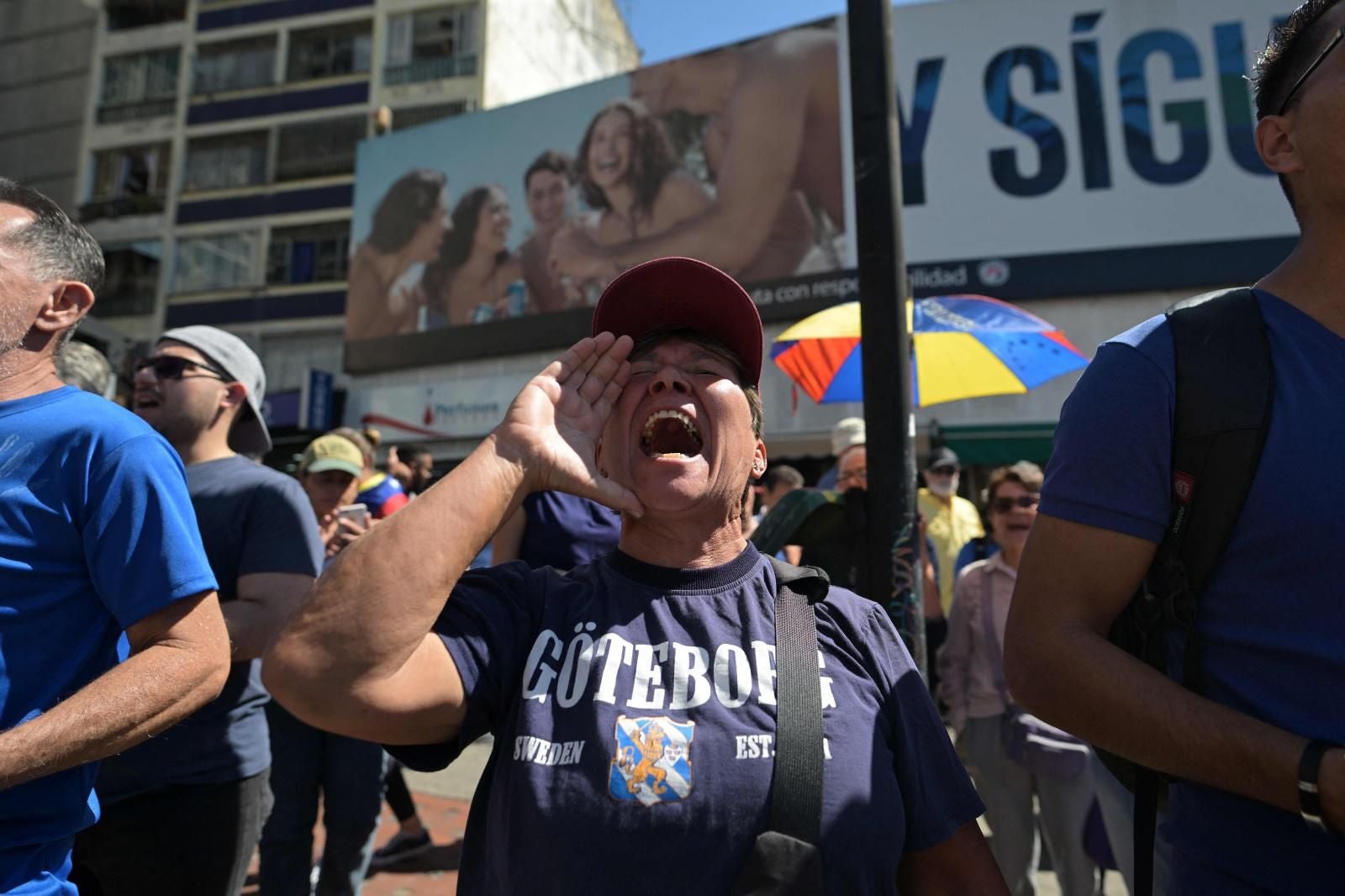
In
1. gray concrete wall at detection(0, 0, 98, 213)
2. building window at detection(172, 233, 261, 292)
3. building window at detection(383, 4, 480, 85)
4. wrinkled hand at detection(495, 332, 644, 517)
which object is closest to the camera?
wrinkled hand at detection(495, 332, 644, 517)

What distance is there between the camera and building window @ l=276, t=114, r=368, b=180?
92.6 ft

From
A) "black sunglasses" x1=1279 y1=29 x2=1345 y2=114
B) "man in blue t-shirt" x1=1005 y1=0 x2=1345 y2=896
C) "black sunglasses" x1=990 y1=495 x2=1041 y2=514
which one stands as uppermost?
"black sunglasses" x1=1279 y1=29 x2=1345 y2=114

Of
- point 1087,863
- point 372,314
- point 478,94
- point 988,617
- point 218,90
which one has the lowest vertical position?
point 1087,863

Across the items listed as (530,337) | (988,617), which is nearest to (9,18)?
(530,337)

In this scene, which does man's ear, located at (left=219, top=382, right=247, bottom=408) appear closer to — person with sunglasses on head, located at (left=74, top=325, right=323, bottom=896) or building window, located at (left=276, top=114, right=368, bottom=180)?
person with sunglasses on head, located at (left=74, top=325, right=323, bottom=896)

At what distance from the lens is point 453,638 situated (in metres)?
1.49

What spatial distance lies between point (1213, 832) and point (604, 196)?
764 inches

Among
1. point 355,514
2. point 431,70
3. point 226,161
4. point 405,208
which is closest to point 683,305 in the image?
point 355,514

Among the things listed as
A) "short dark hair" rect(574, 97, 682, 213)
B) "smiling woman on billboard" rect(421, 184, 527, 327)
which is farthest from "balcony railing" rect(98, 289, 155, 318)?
→ "short dark hair" rect(574, 97, 682, 213)

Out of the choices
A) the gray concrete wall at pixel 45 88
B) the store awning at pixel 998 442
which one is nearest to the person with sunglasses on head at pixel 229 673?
the store awning at pixel 998 442

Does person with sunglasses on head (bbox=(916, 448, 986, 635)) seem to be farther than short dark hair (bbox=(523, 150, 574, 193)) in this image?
No

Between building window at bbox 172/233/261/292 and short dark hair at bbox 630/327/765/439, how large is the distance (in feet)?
97.7

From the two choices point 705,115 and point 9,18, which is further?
point 9,18

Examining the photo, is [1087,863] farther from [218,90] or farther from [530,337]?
[218,90]
